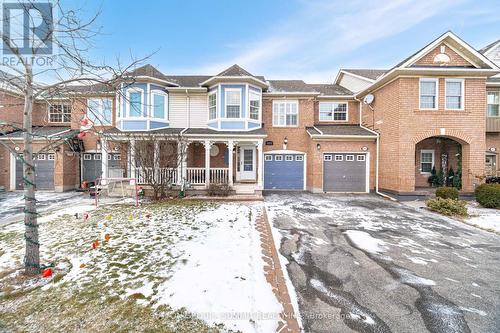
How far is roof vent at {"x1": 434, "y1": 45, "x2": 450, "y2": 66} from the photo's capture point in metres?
11.5

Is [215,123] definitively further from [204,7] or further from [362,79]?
[362,79]

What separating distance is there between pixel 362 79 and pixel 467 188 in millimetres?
9131

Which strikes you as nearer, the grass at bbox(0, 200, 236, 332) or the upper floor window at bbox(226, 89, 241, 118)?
the grass at bbox(0, 200, 236, 332)

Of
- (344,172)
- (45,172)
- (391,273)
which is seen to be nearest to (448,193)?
(344,172)

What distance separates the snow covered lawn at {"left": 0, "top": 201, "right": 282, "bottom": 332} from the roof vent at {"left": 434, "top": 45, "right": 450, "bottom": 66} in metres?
13.7

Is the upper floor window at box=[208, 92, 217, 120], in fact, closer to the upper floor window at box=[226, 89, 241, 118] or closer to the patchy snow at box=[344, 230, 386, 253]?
the upper floor window at box=[226, 89, 241, 118]

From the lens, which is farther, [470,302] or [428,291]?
[428,291]

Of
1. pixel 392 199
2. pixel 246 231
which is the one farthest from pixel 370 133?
pixel 246 231

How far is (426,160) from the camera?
1459cm

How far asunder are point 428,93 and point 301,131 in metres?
7.10

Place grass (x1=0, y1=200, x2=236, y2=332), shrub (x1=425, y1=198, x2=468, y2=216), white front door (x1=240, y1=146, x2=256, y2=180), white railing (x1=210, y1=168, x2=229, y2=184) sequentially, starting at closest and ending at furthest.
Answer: grass (x1=0, y1=200, x2=236, y2=332) → shrub (x1=425, y1=198, x2=468, y2=216) → white railing (x1=210, y1=168, x2=229, y2=184) → white front door (x1=240, y1=146, x2=256, y2=180)

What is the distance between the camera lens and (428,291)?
3.59 meters

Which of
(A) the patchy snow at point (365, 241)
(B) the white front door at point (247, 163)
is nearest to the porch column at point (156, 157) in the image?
(B) the white front door at point (247, 163)

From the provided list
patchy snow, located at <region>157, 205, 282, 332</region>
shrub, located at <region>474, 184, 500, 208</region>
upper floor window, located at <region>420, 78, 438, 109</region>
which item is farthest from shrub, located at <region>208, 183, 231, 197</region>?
shrub, located at <region>474, 184, 500, 208</region>
